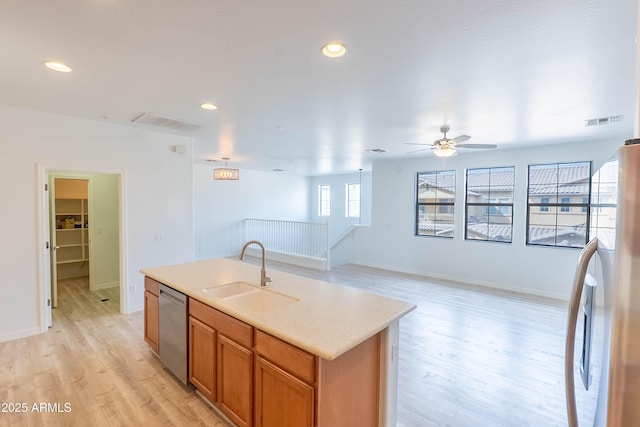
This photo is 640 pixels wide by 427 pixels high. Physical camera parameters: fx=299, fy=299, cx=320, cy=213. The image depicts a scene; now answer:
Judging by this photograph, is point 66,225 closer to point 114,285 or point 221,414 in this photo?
point 114,285

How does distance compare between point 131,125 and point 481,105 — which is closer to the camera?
point 481,105

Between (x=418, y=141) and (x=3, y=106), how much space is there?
5.55 m

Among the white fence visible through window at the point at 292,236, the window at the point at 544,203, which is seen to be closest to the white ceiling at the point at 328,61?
the window at the point at 544,203

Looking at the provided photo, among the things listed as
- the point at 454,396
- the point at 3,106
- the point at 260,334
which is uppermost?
the point at 3,106

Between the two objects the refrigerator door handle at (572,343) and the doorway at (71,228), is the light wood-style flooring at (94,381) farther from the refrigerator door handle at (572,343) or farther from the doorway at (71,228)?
the doorway at (71,228)

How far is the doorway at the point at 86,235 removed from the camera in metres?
4.62

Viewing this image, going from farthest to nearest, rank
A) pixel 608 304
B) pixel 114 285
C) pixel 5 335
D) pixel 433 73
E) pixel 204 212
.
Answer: pixel 204 212, pixel 114 285, pixel 5 335, pixel 433 73, pixel 608 304

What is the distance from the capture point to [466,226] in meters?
6.50

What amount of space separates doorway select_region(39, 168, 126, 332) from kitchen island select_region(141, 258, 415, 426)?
2859 mm

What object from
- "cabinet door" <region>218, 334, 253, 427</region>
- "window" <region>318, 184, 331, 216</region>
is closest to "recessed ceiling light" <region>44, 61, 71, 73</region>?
"cabinet door" <region>218, 334, 253, 427</region>

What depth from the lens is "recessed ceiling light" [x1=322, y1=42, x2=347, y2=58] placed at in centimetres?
205

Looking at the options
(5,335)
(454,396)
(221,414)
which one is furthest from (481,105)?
Result: (5,335)

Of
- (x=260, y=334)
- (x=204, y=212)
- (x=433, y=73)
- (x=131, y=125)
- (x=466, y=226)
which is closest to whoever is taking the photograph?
(x=260, y=334)

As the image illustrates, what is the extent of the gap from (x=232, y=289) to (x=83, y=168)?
2925 mm
